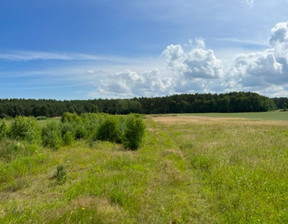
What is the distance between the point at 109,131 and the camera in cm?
1864

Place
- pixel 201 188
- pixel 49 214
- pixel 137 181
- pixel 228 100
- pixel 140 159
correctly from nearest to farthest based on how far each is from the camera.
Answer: pixel 49 214, pixel 201 188, pixel 137 181, pixel 140 159, pixel 228 100

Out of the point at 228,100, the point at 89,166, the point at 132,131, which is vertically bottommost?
the point at 89,166

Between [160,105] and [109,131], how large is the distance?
92.4 meters

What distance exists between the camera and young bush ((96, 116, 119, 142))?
1859 centimetres

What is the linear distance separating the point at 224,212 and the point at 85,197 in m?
3.99

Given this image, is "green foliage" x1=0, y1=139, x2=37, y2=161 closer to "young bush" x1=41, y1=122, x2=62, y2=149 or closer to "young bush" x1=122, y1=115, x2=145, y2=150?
"young bush" x1=41, y1=122, x2=62, y2=149

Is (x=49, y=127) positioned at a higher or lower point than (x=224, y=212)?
higher

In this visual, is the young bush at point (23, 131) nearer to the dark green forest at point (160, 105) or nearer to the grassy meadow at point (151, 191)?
the grassy meadow at point (151, 191)

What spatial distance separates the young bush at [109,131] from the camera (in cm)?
1859

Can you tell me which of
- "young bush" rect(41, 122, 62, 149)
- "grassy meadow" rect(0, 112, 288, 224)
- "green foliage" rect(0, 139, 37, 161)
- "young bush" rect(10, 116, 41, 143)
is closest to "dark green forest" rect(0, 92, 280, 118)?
"young bush" rect(41, 122, 62, 149)

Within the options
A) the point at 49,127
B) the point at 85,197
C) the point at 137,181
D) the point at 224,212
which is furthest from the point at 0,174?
the point at 49,127

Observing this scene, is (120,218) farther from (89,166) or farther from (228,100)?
(228,100)

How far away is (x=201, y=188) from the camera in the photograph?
6531mm

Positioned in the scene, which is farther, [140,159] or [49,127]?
[49,127]
